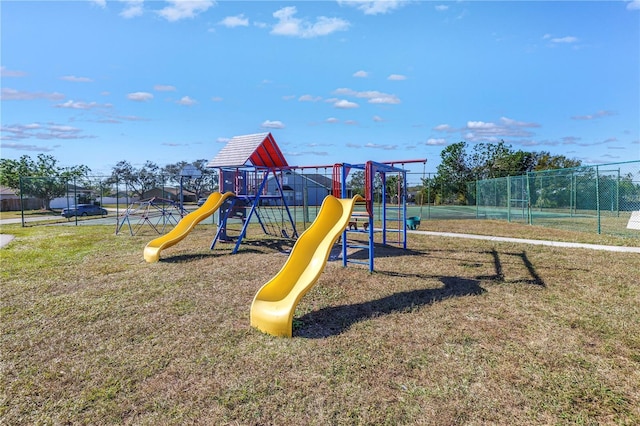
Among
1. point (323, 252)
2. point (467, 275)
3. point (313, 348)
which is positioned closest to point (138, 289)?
point (323, 252)

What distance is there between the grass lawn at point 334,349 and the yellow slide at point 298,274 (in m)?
0.18

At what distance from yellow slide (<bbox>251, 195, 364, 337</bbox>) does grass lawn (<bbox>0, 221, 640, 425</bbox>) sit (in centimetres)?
18

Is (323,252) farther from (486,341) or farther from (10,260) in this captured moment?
(10,260)

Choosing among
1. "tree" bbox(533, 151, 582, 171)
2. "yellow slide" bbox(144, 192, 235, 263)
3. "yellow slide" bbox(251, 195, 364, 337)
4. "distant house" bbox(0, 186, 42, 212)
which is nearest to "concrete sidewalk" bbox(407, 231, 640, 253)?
"yellow slide" bbox(251, 195, 364, 337)

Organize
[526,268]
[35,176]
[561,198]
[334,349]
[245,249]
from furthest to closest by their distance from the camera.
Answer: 1. [35,176]
2. [561,198]
3. [245,249]
4. [526,268]
5. [334,349]

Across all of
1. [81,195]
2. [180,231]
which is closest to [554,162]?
[180,231]

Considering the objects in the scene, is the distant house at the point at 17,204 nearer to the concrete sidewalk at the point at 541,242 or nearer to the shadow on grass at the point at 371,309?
the concrete sidewalk at the point at 541,242

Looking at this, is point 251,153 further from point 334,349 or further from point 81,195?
point 81,195

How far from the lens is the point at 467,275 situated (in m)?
6.61

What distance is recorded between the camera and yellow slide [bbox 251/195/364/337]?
13.5ft

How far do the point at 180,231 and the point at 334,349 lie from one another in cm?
670

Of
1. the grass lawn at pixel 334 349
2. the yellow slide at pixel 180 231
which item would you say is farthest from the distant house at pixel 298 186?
the grass lawn at pixel 334 349

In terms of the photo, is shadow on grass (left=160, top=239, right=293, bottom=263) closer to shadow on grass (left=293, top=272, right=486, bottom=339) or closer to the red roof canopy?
the red roof canopy

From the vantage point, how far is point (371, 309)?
4.82 meters
